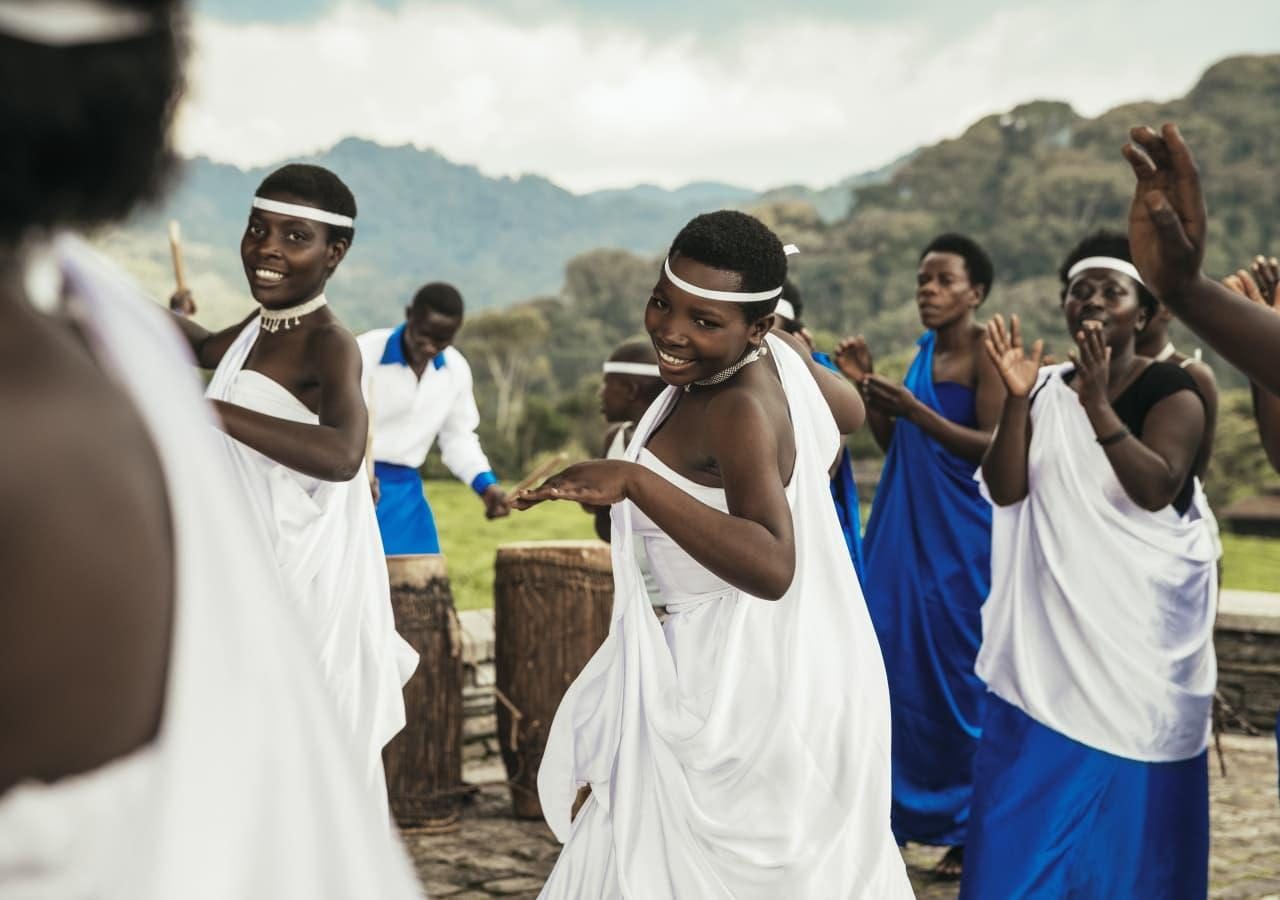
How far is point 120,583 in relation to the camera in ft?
3.10

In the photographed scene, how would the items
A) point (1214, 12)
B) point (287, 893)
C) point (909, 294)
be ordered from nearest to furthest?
point (287, 893)
point (909, 294)
point (1214, 12)

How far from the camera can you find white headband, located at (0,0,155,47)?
2.93 feet

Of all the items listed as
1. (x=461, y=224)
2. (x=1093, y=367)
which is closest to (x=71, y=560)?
(x=1093, y=367)

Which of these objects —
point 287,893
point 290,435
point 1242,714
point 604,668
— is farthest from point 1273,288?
point 1242,714

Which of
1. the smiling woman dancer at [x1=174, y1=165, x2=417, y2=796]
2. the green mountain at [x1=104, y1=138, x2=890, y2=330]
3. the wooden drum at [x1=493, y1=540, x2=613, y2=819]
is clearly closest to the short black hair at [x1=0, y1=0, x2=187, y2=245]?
the smiling woman dancer at [x1=174, y1=165, x2=417, y2=796]

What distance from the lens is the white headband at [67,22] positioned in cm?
89

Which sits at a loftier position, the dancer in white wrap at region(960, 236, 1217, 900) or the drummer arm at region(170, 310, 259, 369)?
the drummer arm at region(170, 310, 259, 369)

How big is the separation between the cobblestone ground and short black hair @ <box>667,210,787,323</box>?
2748 mm

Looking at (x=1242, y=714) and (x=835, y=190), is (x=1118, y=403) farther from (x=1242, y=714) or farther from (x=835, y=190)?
(x=835, y=190)

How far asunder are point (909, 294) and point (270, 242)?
5214cm

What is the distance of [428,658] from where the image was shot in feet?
19.0

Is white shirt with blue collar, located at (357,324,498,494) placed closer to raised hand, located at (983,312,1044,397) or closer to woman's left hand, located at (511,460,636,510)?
raised hand, located at (983,312,1044,397)

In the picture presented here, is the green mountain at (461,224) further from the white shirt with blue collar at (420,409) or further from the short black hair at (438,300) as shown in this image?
the short black hair at (438,300)

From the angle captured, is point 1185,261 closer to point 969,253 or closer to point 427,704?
point 969,253
